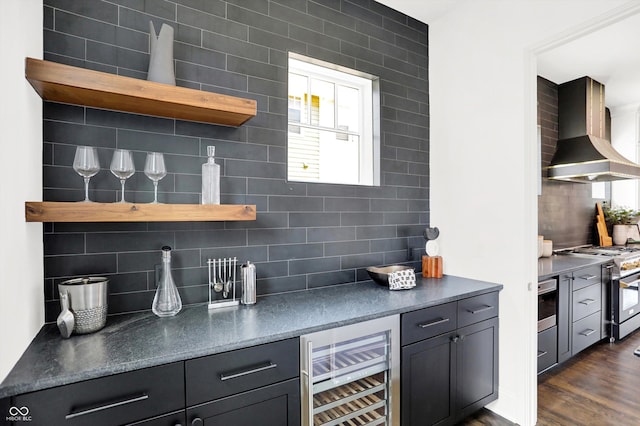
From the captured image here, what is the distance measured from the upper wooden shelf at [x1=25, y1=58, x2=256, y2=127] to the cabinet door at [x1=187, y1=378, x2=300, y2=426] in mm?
1257

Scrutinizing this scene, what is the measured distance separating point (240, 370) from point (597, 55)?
4064mm

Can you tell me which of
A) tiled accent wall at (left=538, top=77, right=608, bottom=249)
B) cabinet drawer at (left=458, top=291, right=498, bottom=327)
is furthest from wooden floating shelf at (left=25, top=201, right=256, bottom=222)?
tiled accent wall at (left=538, top=77, right=608, bottom=249)

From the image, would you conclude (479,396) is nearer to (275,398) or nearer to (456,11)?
(275,398)

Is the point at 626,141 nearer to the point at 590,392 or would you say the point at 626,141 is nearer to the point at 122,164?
the point at 590,392

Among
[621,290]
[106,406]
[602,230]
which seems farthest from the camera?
[602,230]

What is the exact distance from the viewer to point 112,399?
1.07 m

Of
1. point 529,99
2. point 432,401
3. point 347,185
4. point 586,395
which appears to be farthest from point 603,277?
point 347,185

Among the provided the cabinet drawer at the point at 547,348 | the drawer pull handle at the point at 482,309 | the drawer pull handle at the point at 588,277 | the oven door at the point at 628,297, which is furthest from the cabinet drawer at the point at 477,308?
the oven door at the point at 628,297

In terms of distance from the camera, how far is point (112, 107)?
1.56 m

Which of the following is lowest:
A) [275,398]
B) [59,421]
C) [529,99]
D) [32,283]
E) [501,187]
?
[275,398]

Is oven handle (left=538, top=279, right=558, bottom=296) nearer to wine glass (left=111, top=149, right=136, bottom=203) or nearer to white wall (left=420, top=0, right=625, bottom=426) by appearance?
white wall (left=420, top=0, right=625, bottom=426)

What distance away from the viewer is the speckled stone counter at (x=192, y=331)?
1.04 meters

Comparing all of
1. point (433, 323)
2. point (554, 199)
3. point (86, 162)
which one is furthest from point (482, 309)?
point (554, 199)

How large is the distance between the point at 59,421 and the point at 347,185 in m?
1.83
